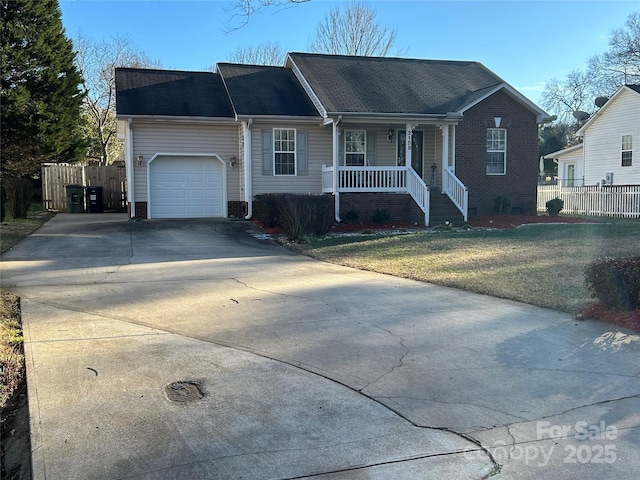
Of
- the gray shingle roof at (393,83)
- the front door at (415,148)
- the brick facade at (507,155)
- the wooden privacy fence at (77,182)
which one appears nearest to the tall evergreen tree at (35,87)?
the wooden privacy fence at (77,182)

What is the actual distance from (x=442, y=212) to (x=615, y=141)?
14.1 metres

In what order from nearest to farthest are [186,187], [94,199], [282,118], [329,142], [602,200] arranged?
[282,118]
[186,187]
[329,142]
[602,200]
[94,199]

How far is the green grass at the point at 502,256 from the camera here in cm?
862

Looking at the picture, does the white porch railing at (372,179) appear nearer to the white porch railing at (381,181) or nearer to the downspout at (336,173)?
the white porch railing at (381,181)

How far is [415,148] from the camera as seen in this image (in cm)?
2162

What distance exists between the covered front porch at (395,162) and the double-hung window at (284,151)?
1.36 meters

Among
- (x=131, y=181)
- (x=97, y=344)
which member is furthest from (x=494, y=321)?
(x=131, y=181)

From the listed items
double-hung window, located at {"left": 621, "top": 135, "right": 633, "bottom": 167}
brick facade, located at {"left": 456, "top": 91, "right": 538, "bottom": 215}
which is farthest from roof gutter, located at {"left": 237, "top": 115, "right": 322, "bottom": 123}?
double-hung window, located at {"left": 621, "top": 135, "right": 633, "bottom": 167}

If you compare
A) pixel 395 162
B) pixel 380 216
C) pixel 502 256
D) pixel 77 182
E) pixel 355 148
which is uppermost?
pixel 355 148

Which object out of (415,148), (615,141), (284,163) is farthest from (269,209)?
(615,141)

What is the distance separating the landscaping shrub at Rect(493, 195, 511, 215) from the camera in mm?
20719

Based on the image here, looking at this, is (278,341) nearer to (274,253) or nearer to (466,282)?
(466,282)

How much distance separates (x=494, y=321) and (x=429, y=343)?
4.35 ft

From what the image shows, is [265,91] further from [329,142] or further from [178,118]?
[178,118]
